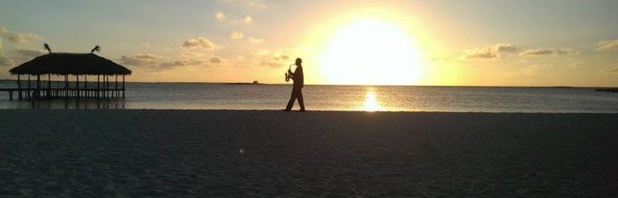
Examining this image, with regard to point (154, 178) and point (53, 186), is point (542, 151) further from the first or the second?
point (53, 186)

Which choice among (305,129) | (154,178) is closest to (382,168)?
(154,178)

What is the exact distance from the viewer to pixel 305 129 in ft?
40.5

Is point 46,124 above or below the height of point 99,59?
below

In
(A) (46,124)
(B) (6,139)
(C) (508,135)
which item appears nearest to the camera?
(B) (6,139)

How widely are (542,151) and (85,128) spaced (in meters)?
9.55

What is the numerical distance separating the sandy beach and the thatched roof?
94.7 ft

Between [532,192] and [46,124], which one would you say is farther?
[46,124]

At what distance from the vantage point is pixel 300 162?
722 cm

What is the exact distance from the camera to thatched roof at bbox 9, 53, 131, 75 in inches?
1535

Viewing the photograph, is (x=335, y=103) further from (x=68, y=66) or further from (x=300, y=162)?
(x=300, y=162)

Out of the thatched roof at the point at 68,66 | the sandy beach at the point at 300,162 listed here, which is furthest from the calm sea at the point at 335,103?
the sandy beach at the point at 300,162

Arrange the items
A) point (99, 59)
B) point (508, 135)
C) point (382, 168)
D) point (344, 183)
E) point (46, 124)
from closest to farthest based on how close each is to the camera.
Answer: point (344, 183) → point (382, 168) → point (508, 135) → point (46, 124) → point (99, 59)

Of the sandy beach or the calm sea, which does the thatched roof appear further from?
the sandy beach

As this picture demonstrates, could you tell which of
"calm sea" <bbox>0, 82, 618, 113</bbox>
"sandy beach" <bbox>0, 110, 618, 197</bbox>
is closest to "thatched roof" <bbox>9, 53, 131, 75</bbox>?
"calm sea" <bbox>0, 82, 618, 113</bbox>
